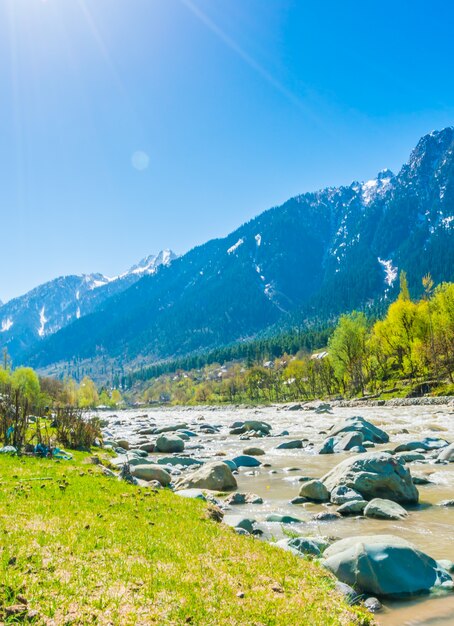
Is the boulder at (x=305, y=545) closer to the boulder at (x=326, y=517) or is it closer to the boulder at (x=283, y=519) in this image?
the boulder at (x=283, y=519)

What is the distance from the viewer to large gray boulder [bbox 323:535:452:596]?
396 inches

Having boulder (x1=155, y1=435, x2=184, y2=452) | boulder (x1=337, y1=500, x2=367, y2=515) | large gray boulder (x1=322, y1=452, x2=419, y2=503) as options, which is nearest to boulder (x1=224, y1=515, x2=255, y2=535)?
boulder (x1=337, y1=500, x2=367, y2=515)

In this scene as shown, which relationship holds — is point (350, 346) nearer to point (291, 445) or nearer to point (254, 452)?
point (291, 445)

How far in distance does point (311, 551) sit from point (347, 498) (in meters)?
6.70

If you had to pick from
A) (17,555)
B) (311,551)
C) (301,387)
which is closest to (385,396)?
(301,387)

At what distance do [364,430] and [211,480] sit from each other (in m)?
19.5

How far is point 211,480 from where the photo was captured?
23094 millimetres

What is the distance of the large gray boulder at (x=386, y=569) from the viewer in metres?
10.1

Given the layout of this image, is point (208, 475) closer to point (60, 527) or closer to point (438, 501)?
point (438, 501)

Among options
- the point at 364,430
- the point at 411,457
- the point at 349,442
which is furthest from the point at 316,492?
the point at 364,430

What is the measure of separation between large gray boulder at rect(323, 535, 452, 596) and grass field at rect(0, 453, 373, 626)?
0.79 m

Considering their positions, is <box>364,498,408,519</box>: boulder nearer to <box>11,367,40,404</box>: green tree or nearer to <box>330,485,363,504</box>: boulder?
<box>330,485,363,504</box>: boulder

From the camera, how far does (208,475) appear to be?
23.3m

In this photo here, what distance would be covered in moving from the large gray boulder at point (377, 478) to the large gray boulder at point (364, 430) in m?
16.7
